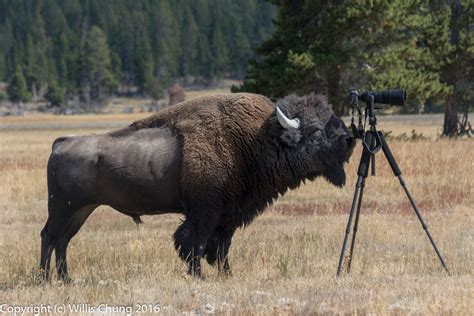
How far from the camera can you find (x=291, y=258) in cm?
948

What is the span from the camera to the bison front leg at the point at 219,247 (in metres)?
8.62

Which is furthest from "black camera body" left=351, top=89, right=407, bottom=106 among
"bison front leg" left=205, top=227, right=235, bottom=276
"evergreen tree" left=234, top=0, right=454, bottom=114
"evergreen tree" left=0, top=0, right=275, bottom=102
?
"evergreen tree" left=0, top=0, right=275, bottom=102

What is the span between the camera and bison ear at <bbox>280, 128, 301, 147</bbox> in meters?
8.46

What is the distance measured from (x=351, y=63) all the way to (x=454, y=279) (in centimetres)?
1919

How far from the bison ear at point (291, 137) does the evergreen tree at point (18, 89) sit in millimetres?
119221

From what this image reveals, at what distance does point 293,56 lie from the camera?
82.4 feet

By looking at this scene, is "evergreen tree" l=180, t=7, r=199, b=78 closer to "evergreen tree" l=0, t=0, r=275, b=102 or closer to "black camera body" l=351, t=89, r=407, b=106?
"evergreen tree" l=0, t=0, r=275, b=102

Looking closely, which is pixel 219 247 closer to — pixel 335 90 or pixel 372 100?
pixel 372 100

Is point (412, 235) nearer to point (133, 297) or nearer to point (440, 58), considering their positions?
point (133, 297)

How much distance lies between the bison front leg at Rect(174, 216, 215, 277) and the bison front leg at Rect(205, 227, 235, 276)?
0.27 metres

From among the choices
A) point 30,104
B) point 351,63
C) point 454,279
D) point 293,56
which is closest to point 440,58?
point 351,63

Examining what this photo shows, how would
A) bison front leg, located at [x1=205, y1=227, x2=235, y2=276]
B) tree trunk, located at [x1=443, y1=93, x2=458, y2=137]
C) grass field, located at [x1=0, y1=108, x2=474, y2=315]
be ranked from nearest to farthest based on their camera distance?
1. grass field, located at [x1=0, y1=108, x2=474, y2=315]
2. bison front leg, located at [x1=205, y1=227, x2=235, y2=276]
3. tree trunk, located at [x1=443, y1=93, x2=458, y2=137]

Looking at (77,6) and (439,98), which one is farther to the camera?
(77,6)

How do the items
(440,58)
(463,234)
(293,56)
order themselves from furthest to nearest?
(440,58), (293,56), (463,234)
